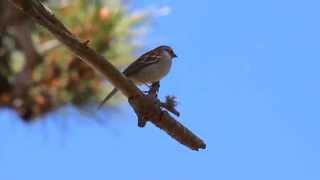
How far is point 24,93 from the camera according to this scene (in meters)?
3.26

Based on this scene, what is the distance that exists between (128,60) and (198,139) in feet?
6.83

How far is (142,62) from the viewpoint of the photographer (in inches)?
101

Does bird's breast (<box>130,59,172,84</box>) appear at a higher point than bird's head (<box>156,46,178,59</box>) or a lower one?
lower

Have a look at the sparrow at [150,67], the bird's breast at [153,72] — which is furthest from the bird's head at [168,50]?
the bird's breast at [153,72]

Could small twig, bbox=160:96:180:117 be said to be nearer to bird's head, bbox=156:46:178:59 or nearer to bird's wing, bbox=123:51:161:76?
bird's wing, bbox=123:51:161:76

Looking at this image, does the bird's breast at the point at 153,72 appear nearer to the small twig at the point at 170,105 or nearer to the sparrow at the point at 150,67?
the sparrow at the point at 150,67

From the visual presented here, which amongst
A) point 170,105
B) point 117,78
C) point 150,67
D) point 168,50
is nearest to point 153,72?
point 150,67

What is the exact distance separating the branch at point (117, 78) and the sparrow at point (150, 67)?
2.80 ft

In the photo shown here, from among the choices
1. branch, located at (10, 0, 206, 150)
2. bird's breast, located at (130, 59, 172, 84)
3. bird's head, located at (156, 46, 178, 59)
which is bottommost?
branch, located at (10, 0, 206, 150)

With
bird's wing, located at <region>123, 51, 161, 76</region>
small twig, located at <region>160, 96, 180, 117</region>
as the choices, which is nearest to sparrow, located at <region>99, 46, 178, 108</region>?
bird's wing, located at <region>123, 51, 161, 76</region>

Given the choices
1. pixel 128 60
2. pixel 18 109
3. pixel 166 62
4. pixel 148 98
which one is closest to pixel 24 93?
pixel 18 109

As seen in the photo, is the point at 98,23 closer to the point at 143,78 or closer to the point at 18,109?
the point at 18,109

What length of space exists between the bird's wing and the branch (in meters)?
1.10

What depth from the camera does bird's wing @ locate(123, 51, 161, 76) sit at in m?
2.54
